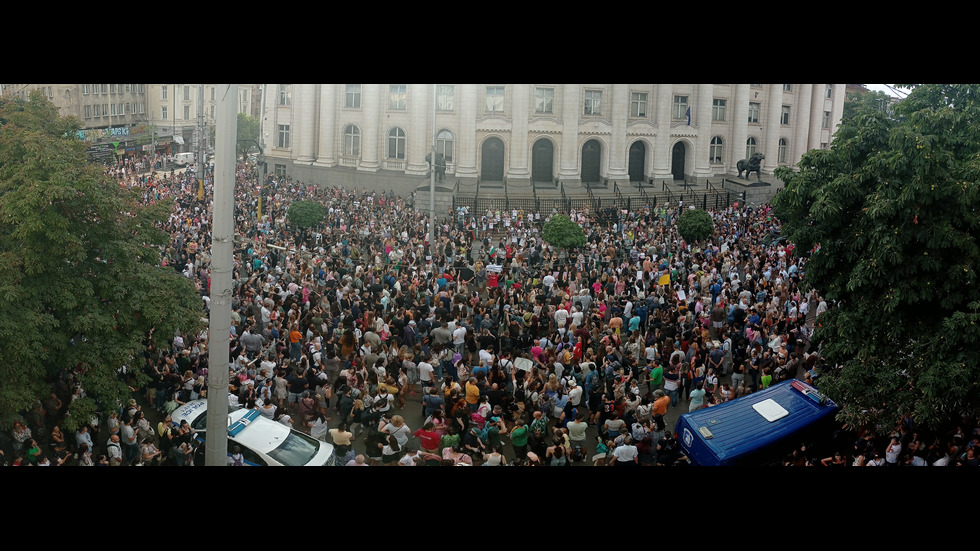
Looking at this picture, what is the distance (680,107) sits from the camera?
46.7 m

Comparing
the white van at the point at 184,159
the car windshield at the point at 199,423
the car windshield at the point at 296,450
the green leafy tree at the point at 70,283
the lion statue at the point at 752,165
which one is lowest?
the car windshield at the point at 296,450

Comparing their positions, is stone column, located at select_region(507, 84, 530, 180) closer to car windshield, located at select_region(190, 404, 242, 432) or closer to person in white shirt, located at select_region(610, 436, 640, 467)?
car windshield, located at select_region(190, 404, 242, 432)

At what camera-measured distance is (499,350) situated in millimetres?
17359

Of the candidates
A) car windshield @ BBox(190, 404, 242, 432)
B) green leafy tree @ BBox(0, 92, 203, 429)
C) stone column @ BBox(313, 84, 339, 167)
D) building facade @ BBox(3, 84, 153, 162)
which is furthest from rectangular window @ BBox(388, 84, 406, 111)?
car windshield @ BBox(190, 404, 242, 432)

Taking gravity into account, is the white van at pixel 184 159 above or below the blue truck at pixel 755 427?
above

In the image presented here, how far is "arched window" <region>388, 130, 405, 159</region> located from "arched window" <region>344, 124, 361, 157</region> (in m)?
1.80

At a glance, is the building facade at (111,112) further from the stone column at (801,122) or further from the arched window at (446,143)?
the stone column at (801,122)

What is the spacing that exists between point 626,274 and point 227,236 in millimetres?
14525

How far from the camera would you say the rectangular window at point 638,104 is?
45.7 metres

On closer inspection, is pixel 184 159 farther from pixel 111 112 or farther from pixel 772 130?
pixel 772 130

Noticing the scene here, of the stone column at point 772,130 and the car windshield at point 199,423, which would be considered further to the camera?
the stone column at point 772,130

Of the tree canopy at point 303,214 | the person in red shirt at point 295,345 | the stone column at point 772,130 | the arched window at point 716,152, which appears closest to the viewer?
the person in red shirt at point 295,345

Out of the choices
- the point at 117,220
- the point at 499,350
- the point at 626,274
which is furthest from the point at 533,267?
the point at 117,220

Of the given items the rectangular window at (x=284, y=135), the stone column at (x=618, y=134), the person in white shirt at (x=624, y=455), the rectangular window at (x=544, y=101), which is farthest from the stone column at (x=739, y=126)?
the person in white shirt at (x=624, y=455)
